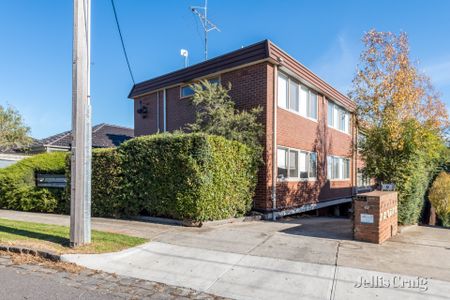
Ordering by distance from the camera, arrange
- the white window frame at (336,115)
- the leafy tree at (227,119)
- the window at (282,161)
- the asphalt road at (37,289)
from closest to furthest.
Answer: the asphalt road at (37,289)
the leafy tree at (227,119)
the window at (282,161)
the white window frame at (336,115)

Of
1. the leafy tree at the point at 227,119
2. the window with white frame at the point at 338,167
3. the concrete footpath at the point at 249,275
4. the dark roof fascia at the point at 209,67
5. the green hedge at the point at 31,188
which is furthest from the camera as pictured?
the window with white frame at the point at 338,167

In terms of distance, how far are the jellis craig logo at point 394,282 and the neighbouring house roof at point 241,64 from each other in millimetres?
7389

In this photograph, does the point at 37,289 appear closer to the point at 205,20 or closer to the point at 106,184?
the point at 106,184

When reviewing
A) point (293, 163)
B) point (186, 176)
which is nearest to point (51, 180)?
point (186, 176)

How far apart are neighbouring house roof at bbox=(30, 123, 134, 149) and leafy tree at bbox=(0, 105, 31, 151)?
4.84 meters

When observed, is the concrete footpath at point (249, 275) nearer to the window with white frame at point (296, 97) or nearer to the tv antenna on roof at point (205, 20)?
the window with white frame at point (296, 97)

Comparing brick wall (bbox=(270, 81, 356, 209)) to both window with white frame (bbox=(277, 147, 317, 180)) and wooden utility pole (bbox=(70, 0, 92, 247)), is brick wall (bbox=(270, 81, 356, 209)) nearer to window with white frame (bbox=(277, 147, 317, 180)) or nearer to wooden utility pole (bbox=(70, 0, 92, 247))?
window with white frame (bbox=(277, 147, 317, 180))

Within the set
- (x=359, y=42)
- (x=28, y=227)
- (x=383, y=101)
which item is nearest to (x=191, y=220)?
(x=28, y=227)

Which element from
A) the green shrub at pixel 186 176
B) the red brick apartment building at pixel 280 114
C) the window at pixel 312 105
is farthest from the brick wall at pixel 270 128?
the green shrub at pixel 186 176

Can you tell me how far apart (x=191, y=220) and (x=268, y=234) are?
7.05ft

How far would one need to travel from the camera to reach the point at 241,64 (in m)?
11.0

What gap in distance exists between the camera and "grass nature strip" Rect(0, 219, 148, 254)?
603 centimetres

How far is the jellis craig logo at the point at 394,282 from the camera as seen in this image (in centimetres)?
452

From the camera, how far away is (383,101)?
1052cm
